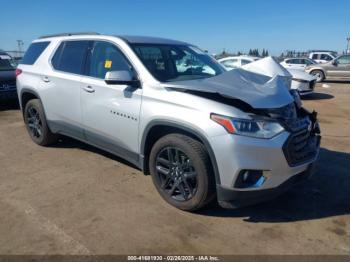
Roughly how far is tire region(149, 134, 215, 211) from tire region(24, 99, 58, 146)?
103 inches

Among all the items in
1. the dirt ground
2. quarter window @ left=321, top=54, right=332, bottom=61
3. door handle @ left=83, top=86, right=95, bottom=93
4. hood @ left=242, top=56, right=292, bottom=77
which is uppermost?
hood @ left=242, top=56, right=292, bottom=77

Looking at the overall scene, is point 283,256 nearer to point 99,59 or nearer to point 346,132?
point 99,59

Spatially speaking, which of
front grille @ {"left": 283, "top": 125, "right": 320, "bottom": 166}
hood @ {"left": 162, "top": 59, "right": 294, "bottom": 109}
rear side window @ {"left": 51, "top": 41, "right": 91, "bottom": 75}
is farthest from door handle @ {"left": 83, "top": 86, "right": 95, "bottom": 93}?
front grille @ {"left": 283, "top": 125, "right": 320, "bottom": 166}

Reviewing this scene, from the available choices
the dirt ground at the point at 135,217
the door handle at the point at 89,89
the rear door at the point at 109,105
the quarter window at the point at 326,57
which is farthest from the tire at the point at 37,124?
the quarter window at the point at 326,57

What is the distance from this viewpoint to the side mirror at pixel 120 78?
12.2ft

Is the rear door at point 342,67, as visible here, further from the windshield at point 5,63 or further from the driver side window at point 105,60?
the driver side window at point 105,60

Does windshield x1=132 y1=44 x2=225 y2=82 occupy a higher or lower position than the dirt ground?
higher

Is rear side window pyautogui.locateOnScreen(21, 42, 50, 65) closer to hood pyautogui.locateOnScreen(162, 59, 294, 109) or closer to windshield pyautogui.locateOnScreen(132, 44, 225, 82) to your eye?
windshield pyautogui.locateOnScreen(132, 44, 225, 82)

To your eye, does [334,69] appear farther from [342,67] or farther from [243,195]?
[243,195]

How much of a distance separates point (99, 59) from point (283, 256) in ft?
10.6

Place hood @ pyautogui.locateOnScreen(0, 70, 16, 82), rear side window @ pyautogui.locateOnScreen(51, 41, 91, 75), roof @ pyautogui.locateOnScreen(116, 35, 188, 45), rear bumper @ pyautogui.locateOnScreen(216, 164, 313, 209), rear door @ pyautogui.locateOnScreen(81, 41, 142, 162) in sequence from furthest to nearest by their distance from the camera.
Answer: hood @ pyautogui.locateOnScreen(0, 70, 16, 82)
rear side window @ pyautogui.locateOnScreen(51, 41, 91, 75)
roof @ pyautogui.locateOnScreen(116, 35, 188, 45)
rear door @ pyautogui.locateOnScreen(81, 41, 142, 162)
rear bumper @ pyautogui.locateOnScreen(216, 164, 313, 209)

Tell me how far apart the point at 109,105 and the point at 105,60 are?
0.64 m

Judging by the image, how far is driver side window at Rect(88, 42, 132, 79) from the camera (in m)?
4.16

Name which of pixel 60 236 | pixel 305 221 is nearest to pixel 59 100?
pixel 60 236
